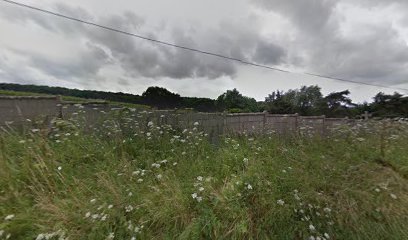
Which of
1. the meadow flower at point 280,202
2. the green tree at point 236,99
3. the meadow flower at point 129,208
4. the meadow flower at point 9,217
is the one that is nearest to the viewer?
the meadow flower at point 9,217

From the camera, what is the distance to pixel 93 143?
13.9ft

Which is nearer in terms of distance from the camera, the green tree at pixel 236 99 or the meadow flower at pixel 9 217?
the meadow flower at pixel 9 217

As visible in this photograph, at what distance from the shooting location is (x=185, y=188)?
316 cm

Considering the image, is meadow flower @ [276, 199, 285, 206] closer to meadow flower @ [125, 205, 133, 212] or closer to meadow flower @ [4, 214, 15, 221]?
meadow flower @ [125, 205, 133, 212]

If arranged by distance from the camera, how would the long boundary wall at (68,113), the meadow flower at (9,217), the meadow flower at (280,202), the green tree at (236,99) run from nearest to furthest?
the meadow flower at (9,217) → the meadow flower at (280,202) → the long boundary wall at (68,113) → the green tree at (236,99)

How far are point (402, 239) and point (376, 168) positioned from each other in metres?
1.48

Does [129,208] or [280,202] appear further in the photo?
[280,202]

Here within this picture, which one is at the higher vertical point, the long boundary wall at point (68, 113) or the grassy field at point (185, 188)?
the long boundary wall at point (68, 113)

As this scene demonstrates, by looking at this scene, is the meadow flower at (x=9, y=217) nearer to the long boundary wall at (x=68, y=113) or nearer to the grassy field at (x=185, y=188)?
the grassy field at (x=185, y=188)

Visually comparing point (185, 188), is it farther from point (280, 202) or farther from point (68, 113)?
point (68, 113)

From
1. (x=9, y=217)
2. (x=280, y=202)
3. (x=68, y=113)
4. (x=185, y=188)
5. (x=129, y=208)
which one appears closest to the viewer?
(x=9, y=217)

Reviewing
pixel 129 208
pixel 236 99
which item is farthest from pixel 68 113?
pixel 236 99

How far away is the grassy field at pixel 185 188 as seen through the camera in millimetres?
2666

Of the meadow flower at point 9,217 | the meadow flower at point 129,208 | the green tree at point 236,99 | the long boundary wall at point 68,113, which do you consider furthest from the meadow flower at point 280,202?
the green tree at point 236,99
